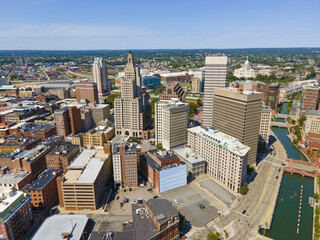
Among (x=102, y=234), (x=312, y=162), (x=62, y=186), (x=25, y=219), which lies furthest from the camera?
(x=312, y=162)

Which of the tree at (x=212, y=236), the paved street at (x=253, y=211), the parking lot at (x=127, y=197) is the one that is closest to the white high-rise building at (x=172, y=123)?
the parking lot at (x=127, y=197)

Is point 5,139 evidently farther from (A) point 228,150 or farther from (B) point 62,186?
(A) point 228,150

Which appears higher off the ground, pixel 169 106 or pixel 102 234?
pixel 169 106

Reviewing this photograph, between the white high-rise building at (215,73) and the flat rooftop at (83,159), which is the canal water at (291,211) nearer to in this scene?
the white high-rise building at (215,73)

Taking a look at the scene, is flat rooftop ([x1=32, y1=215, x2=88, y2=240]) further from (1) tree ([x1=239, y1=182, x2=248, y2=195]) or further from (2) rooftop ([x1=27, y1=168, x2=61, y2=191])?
(1) tree ([x1=239, y1=182, x2=248, y2=195])

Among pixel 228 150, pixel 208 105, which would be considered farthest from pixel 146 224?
pixel 208 105

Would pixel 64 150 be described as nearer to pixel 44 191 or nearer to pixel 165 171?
pixel 44 191
